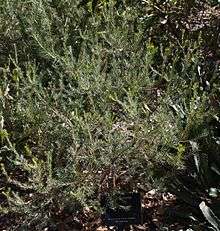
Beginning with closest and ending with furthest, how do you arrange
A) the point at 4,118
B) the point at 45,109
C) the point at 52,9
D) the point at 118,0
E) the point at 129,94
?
1. the point at 129,94
2. the point at 45,109
3. the point at 4,118
4. the point at 52,9
5. the point at 118,0

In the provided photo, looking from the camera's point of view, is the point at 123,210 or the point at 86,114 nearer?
the point at 86,114

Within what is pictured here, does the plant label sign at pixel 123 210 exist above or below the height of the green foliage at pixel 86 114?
below

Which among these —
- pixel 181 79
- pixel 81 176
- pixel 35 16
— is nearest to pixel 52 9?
pixel 35 16

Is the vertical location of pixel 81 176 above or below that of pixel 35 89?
below

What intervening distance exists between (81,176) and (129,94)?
50cm

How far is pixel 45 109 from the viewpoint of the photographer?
2863 millimetres

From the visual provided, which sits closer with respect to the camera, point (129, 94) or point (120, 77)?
point (129, 94)

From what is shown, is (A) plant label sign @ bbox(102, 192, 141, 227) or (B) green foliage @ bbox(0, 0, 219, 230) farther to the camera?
(A) plant label sign @ bbox(102, 192, 141, 227)

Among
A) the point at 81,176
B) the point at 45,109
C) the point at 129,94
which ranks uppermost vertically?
the point at 129,94

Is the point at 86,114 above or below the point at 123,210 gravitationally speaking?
above

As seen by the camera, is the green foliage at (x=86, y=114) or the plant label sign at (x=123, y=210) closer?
the green foliage at (x=86, y=114)

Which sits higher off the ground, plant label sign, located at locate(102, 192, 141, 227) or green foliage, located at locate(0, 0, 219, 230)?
green foliage, located at locate(0, 0, 219, 230)

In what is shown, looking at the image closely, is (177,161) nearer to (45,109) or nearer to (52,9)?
(45,109)

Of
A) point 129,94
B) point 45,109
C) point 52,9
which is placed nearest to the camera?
point 129,94
